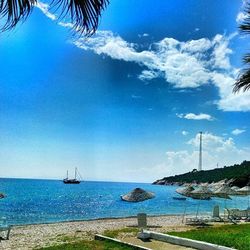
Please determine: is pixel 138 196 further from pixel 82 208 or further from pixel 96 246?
pixel 82 208

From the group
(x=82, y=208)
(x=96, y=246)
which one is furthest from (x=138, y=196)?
(x=82, y=208)

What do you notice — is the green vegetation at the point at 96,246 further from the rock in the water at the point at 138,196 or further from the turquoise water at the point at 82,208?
the turquoise water at the point at 82,208

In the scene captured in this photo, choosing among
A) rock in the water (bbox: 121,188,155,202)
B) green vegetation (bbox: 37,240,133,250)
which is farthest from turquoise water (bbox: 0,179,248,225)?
green vegetation (bbox: 37,240,133,250)

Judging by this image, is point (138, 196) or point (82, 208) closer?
point (138, 196)

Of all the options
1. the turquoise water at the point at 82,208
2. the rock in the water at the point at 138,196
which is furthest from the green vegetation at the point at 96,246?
the turquoise water at the point at 82,208

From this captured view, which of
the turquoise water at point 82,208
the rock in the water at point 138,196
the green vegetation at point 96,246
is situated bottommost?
the turquoise water at point 82,208

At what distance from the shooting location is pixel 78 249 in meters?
15.4

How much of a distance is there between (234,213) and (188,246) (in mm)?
17914

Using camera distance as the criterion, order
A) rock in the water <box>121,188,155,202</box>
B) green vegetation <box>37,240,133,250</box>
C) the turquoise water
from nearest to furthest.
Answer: green vegetation <box>37,240,133,250</box>
rock in the water <box>121,188,155,202</box>
the turquoise water

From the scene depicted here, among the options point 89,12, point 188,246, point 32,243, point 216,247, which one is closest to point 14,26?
point 89,12

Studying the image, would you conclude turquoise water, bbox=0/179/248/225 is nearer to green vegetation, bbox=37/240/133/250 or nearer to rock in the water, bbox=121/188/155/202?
rock in the water, bbox=121/188/155/202

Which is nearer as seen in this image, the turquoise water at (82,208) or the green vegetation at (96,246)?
the green vegetation at (96,246)

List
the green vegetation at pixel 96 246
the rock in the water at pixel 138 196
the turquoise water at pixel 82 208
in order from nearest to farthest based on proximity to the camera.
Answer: the green vegetation at pixel 96 246 < the rock in the water at pixel 138 196 < the turquoise water at pixel 82 208

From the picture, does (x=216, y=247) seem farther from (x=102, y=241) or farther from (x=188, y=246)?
(x=102, y=241)
